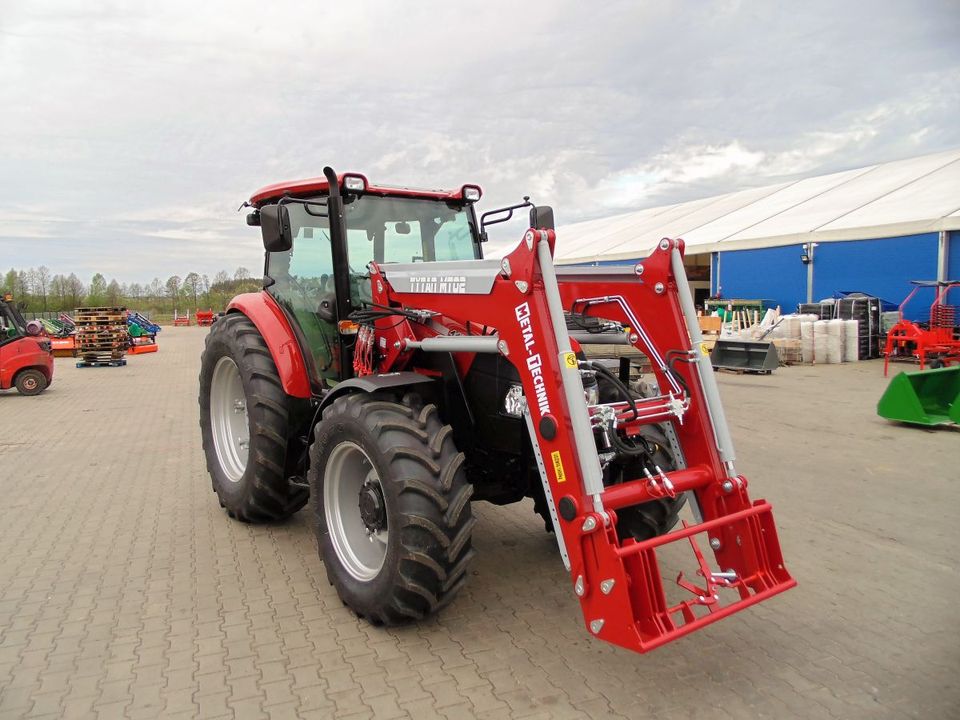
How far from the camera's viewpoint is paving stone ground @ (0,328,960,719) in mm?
3027

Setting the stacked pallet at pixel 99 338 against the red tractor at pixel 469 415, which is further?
the stacked pallet at pixel 99 338

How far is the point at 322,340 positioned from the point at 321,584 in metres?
1.68

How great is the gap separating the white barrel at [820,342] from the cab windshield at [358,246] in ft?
46.1

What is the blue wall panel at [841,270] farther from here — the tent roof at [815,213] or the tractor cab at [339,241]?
the tractor cab at [339,241]

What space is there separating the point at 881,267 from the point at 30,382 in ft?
67.1

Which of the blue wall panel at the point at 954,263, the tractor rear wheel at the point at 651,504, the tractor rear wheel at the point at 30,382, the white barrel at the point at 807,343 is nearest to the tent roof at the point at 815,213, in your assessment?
the blue wall panel at the point at 954,263

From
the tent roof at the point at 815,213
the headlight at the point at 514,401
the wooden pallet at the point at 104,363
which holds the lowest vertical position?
the wooden pallet at the point at 104,363

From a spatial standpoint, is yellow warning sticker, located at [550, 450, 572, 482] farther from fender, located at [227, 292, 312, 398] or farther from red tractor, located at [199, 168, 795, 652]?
fender, located at [227, 292, 312, 398]

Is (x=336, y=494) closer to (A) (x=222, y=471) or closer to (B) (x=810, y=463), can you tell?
(A) (x=222, y=471)

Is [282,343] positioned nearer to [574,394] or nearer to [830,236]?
[574,394]

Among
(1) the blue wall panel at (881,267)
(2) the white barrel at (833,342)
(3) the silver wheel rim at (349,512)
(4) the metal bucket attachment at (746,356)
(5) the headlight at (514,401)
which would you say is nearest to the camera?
(5) the headlight at (514,401)

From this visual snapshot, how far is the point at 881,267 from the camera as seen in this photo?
18688 mm

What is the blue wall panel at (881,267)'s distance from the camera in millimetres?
17766

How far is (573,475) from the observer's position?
301 centimetres
